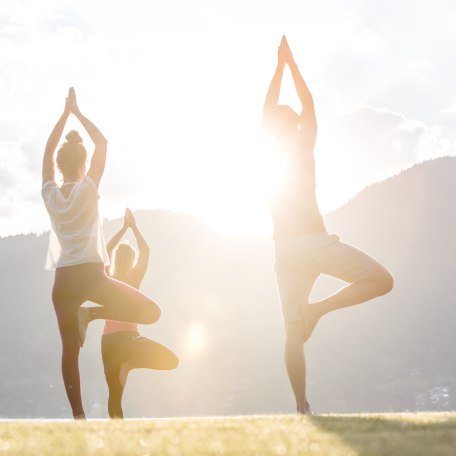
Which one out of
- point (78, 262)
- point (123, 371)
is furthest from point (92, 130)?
point (123, 371)

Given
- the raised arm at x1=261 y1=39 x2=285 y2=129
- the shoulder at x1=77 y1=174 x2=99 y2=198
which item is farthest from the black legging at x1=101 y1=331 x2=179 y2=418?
the raised arm at x1=261 y1=39 x2=285 y2=129

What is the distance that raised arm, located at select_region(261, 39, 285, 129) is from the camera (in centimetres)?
761

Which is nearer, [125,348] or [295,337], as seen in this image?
[295,337]

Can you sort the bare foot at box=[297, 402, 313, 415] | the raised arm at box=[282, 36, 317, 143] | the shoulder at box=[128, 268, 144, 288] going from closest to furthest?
1. the bare foot at box=[297, 402, 313, 415]
2. the raised arm at box=[282, 36, 317, 143]
3. the shoulder at box=[128, 268, 144, 288]

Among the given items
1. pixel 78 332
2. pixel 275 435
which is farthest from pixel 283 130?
pixel 275 435

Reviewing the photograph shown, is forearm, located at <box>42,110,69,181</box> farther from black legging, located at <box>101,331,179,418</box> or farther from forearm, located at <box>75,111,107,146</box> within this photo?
black legging, located at <box>101,331,179,418</box>

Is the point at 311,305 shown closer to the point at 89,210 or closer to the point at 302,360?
the point at 302,360

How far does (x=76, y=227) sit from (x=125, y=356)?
202 centimetres

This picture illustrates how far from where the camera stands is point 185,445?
3668mm

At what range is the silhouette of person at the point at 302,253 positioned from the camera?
6.81m

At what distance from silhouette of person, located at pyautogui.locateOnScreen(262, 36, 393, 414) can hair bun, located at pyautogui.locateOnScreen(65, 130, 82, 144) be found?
6.66ft

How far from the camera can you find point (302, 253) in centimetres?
697

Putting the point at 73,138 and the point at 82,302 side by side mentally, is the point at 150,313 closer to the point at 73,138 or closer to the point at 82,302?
the point at 82,302

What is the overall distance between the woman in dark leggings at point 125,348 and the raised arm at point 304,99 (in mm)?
2441
